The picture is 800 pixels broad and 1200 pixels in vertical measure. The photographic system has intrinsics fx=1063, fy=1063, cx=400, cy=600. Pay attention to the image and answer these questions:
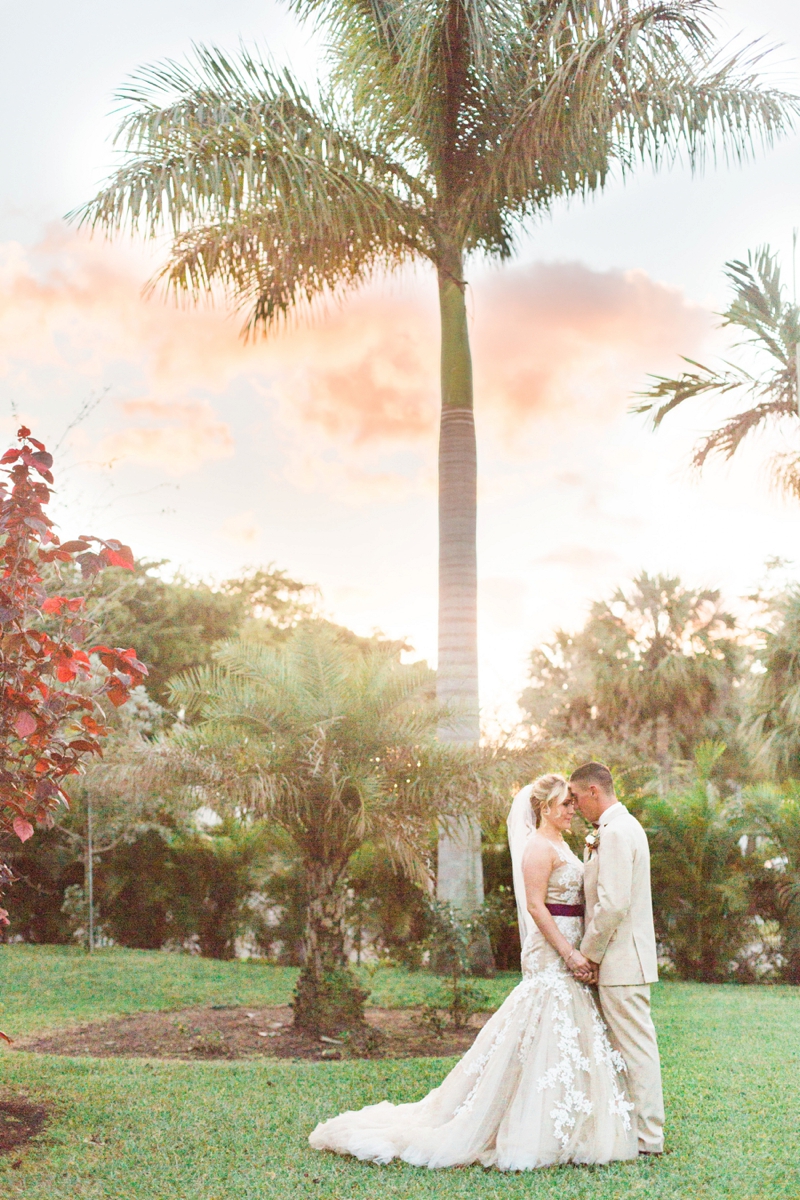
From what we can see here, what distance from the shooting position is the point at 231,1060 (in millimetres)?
8297

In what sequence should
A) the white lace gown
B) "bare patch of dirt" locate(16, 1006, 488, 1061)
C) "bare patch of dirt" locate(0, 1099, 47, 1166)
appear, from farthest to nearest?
1. "bare patch of dirt" locate(16, 1006, 488, 1061)
2. "bare patch of dirt" locate(0, 1099, 47, 1166)
3. the white lace gown

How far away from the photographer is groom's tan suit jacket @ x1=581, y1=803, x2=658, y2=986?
5637 mm

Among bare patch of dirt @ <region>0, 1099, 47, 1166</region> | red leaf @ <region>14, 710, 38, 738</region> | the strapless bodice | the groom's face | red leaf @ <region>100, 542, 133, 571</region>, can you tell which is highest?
red leaf @ <region>100, 542, 133, 571</region>

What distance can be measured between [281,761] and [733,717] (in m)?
23.6

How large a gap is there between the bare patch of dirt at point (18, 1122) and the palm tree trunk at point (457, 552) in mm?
5977

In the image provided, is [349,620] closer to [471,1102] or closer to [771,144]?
[771,144]

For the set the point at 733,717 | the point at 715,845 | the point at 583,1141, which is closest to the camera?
the point at 583,1141

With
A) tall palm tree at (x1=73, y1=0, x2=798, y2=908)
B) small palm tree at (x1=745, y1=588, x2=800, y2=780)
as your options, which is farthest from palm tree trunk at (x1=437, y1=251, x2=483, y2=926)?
small palm tree at (x1=745, y1=588, x2=800, y2=780)

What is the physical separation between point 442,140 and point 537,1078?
10.9m

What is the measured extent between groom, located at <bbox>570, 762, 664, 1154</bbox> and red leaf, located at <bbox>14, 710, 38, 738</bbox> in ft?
9.81

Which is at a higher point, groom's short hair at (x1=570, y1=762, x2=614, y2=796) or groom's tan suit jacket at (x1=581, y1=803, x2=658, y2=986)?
groom's short hair at (x1=570, y1=762, x2=614, y2=796)

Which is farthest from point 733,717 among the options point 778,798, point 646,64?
point 646,64

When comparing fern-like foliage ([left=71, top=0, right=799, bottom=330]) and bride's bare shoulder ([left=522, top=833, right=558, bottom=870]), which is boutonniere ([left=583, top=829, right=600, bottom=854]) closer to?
bride's bare shoulder ([left=522, top=833, right=558, bottom=870])

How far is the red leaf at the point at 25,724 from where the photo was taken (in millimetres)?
4879
